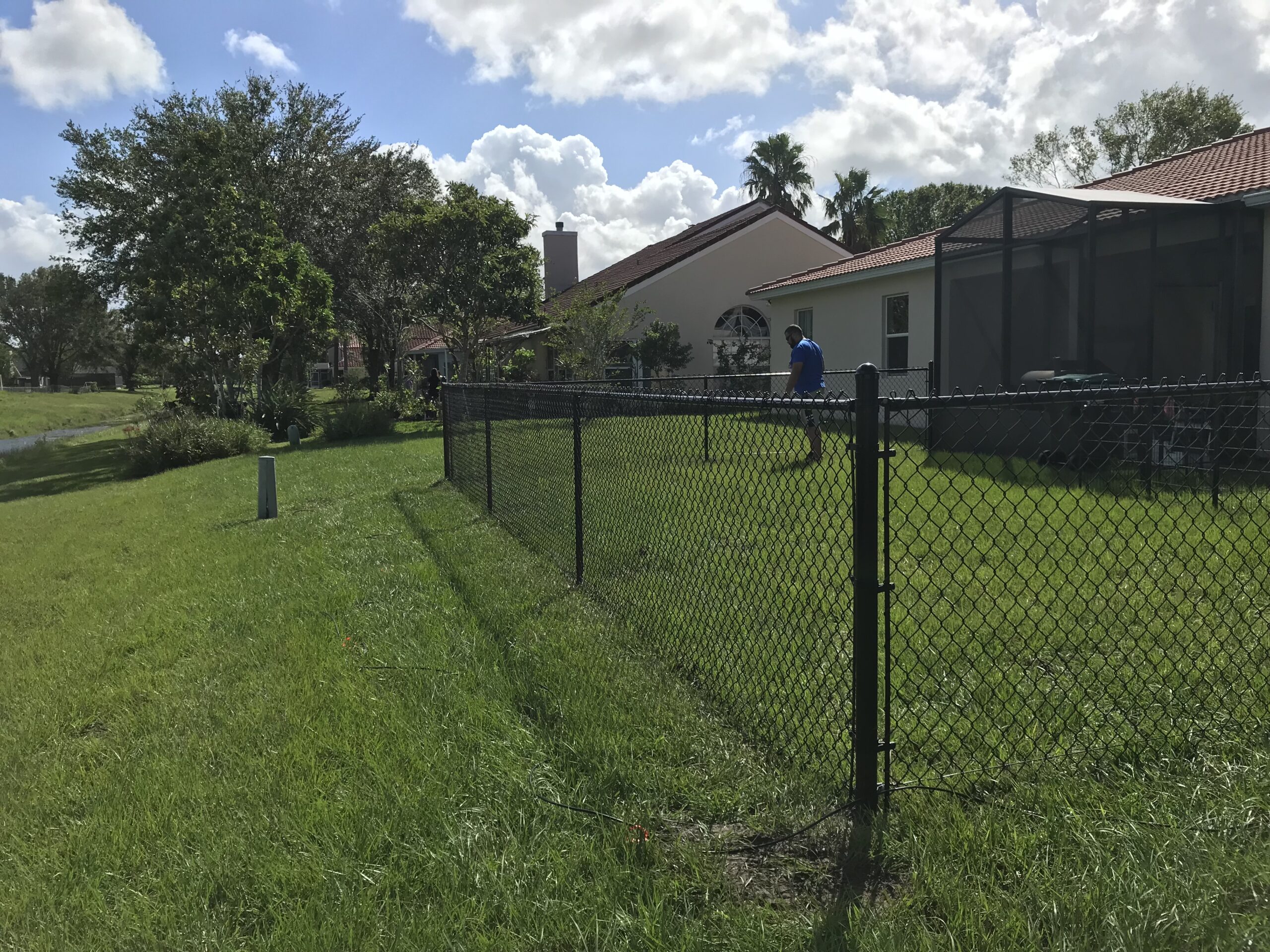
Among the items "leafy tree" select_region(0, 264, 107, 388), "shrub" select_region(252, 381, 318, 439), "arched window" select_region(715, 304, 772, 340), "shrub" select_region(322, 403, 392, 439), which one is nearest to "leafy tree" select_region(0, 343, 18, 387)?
"leafy tree" select_region(0, 264, 107, 388)

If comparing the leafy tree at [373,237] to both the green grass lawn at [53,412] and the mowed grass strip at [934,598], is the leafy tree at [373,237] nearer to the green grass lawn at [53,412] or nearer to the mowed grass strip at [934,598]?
the green grass lawn at [53,412]

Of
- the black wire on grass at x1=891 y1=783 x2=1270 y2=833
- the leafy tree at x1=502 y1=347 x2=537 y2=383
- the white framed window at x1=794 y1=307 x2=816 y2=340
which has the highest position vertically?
the white framed window at x1=794 y1=307 x2=816 y2=340

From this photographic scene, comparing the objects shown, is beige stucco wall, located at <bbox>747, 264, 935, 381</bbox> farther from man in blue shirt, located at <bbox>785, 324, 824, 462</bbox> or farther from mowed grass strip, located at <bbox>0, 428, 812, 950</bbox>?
mowed grass strip, located at <bbox>0, 428, 812, 950</bbox>

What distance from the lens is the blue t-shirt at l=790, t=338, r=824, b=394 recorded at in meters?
9.77

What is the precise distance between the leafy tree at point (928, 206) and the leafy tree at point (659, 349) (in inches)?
851

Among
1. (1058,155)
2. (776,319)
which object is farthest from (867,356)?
(1058,155)

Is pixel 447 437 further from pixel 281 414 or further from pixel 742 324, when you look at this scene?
pixel 742 324

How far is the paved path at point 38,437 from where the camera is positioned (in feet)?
88.6

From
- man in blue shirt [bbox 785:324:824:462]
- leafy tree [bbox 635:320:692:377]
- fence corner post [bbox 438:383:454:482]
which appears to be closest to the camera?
man in blue shirt [bbox 785:324:824:462]

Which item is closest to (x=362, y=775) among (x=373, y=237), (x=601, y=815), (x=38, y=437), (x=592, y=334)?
(x=601, y=815)

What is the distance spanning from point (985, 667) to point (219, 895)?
2940 mm

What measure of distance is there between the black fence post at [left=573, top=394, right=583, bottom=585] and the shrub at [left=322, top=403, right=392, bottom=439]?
14.3 metres

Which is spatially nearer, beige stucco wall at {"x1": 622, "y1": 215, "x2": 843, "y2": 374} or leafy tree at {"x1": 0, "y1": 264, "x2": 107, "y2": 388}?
beige stucco wall at {"x1": 622, "y1": 215, "x2": 843, "y2": 374}

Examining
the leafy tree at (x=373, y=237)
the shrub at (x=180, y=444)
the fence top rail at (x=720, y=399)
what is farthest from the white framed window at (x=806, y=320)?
the fence top rail at (x=720, y=399)
